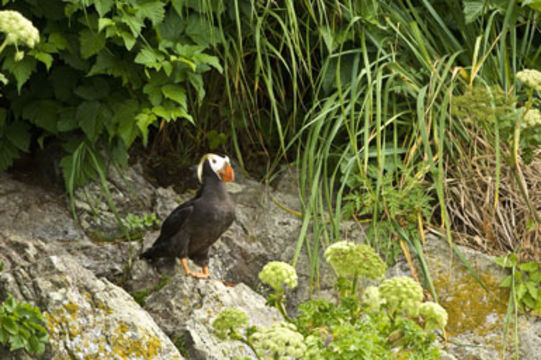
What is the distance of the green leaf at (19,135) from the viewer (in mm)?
3564

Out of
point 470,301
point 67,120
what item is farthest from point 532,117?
point 67,120

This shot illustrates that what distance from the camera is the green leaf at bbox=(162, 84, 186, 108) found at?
3.32m

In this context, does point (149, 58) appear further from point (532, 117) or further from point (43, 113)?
point (532, 117)

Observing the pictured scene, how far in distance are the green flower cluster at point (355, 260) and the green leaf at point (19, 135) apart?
2.15m

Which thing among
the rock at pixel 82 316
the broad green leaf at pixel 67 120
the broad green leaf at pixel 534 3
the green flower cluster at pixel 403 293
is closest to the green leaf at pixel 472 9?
the broad green leaf at pixel 534 3

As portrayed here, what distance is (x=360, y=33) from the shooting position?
146 inches

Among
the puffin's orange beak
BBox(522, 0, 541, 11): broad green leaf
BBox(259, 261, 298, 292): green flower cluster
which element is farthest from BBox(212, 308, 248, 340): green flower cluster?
BBox(522, 0, 541, 11): broad green leaf

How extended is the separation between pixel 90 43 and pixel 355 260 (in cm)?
189

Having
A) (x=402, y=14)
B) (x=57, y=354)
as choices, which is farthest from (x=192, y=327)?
(x=402, y=14)

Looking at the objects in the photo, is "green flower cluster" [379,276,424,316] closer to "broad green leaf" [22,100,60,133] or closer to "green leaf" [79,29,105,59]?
"green leaf" [79,29,105,59]

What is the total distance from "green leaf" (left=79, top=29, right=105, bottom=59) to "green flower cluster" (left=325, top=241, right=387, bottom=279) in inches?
71.1

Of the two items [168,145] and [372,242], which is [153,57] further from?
[372,242]

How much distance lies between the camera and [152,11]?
322 cm

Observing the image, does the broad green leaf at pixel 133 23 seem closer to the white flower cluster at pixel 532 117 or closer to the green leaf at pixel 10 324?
the green leaf at pixel 10 324
